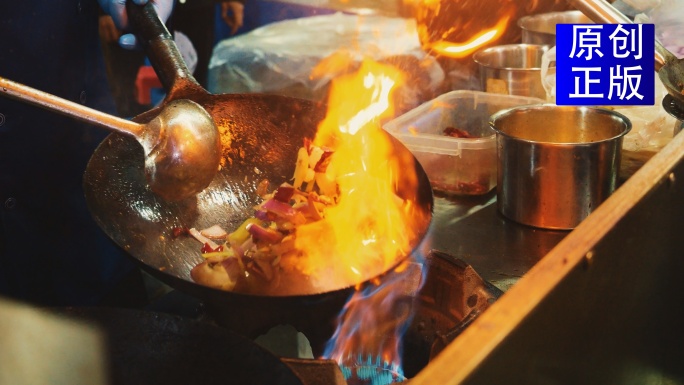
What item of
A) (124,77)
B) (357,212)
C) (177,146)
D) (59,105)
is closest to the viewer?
(59,105)

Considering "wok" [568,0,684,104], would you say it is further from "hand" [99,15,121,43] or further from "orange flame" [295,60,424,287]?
"hand" [99,15,121,43]

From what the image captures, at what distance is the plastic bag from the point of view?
3.67m

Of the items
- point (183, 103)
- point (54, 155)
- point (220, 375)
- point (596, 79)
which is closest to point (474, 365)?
point (220, 375)

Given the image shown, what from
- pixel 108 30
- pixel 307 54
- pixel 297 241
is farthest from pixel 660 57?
pixel 108 30

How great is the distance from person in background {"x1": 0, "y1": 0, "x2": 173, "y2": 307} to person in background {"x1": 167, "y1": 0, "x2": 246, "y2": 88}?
2.52 metres

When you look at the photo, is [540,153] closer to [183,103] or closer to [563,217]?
[563,217]

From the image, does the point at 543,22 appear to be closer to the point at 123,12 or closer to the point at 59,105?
the point at 123,12

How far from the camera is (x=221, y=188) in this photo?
6.13 feet

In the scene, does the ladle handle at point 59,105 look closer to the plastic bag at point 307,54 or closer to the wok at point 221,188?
the wok at point 221,188

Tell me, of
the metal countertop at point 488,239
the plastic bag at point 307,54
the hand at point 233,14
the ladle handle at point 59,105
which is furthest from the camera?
the hand at point 233,14

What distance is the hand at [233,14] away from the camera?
4938 millimetres

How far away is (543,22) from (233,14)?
2.59m

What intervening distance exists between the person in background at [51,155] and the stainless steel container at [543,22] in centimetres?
193

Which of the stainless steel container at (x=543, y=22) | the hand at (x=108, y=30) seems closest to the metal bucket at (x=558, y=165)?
the stainless steel container at (x=543, y=22)
